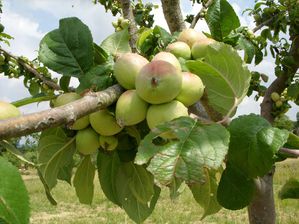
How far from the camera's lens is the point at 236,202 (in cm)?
99

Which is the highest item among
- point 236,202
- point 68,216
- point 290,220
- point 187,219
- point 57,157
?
point 57,157

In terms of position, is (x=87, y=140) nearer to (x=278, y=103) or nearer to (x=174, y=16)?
(x=174, y=16)

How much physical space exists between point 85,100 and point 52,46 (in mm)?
378

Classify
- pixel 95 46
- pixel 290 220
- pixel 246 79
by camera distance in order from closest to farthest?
pixel 246 79, pixel 95 46, pixel 290 220

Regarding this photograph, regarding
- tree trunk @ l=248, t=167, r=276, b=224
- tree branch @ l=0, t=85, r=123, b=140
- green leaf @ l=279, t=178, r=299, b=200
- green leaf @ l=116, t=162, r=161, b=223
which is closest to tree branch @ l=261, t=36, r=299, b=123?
tree trunk @ l=248, t=167, r=276, b=224

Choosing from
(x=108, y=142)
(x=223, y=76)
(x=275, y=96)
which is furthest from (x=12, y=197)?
(x=275, y=96)

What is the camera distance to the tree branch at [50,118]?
51 cm

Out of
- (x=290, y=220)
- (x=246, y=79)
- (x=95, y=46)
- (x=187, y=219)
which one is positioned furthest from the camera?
(x=187, y=219)

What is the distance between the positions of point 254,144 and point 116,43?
47 cm

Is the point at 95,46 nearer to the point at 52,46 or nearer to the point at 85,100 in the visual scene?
the point at 52,46

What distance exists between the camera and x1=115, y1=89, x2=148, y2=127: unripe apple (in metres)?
0.78

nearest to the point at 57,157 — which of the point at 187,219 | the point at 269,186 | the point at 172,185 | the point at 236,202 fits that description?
the point at 172,185

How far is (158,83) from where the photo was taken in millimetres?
773

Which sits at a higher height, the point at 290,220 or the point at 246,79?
the point at 246,79
